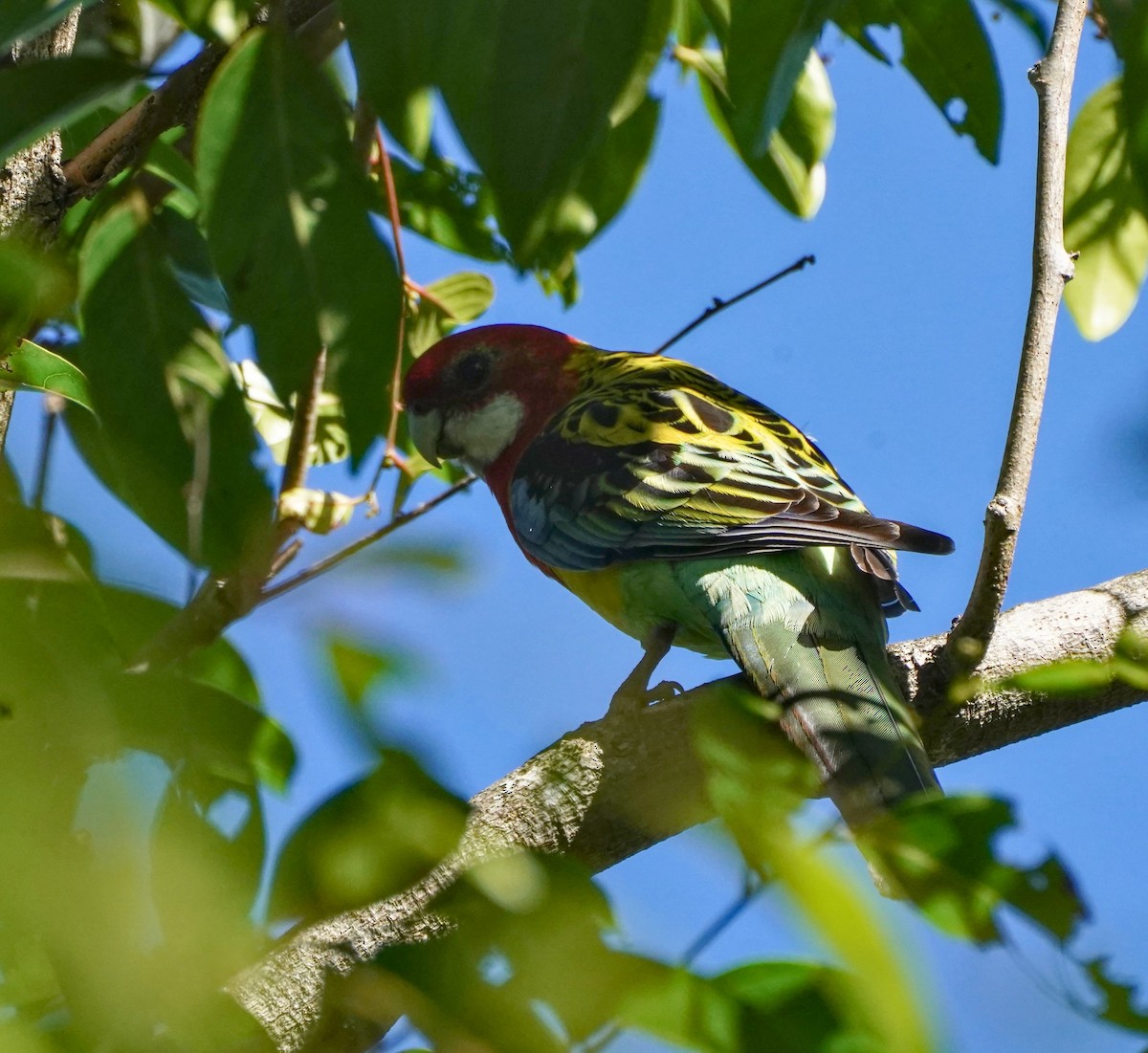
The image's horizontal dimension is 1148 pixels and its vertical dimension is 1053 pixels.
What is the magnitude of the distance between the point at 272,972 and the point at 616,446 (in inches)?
84.6

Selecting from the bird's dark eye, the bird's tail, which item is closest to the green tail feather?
the bird's tail

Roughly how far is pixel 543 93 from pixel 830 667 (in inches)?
60.0

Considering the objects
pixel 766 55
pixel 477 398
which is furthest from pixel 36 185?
pixel 477 398

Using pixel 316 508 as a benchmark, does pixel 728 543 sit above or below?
below

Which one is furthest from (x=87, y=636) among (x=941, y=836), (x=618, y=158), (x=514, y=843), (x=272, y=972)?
(x=618, y=158)

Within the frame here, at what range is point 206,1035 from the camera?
0.66 metres

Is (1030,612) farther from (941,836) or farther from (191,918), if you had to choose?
(191,918)

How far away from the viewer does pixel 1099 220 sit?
7.15ft

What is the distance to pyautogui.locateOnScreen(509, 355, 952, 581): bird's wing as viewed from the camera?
8.55 feet

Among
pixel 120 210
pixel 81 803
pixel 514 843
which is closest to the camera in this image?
pixel 81 803

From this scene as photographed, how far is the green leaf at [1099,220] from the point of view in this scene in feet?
7.11

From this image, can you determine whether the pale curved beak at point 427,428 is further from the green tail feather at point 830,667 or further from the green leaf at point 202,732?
the green leaf at point 202,732

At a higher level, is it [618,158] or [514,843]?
[618,158]

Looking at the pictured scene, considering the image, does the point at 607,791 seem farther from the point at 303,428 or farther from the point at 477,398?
the point at 477,398
